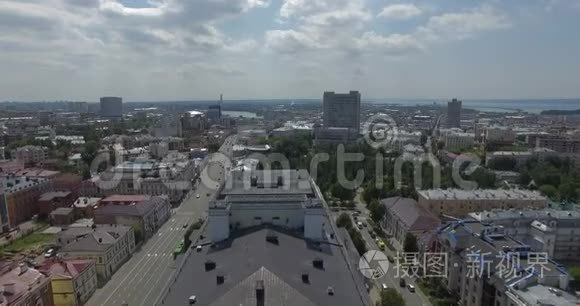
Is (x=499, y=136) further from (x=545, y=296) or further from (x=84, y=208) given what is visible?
(x=84, y=208)

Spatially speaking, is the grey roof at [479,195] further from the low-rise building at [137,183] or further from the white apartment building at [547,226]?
the low-rise building at [137,183]

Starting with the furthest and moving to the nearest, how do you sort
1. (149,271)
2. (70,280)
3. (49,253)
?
(49,253)
(149,271)
(70,280)

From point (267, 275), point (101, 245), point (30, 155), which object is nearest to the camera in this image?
point (267, 275)

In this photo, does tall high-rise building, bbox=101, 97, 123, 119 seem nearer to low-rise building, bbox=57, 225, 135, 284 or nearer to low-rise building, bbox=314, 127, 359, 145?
low-rise building, bbox=314, 127, 359, 145

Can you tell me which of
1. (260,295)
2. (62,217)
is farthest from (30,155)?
(260,295)

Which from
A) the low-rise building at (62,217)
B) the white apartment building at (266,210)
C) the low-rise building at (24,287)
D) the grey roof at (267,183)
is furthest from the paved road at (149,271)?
the low-rise building at (62,217)

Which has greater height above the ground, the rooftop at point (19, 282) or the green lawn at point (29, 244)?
the rooftop at point (19, 282)
